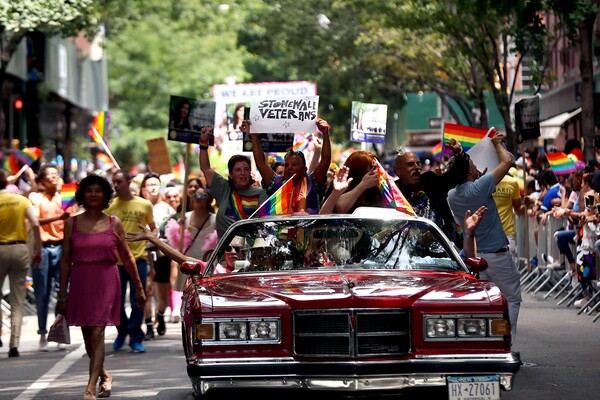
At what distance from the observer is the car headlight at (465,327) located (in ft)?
27.9

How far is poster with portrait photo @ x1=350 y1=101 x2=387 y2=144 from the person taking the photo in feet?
72.1

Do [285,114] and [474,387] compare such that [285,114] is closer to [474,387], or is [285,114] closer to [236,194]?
[236,194]

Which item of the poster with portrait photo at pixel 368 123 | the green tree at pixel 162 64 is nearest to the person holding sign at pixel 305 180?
the poster with portrait photo at pixel 368 123

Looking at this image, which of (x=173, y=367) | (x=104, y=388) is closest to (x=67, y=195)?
(x=173, y=367)

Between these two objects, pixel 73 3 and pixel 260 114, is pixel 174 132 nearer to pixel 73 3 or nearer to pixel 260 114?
pixel 260 114

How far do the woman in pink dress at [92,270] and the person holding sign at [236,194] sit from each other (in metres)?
1.70

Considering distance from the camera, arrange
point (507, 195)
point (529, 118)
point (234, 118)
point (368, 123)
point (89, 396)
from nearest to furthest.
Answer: point (89, 396)
point (507, 195)
point (529, 118)
point (368, 123)
point (234, 118)

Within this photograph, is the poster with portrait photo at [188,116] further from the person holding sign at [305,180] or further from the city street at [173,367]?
the person holding sign at [305,180]

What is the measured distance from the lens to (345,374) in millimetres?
8398

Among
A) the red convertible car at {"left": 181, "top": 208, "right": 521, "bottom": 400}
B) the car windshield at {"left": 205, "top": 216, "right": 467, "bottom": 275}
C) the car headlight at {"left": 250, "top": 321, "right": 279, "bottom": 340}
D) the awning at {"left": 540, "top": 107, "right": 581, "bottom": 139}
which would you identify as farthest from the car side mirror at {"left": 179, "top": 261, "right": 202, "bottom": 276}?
the awning at {"left": 540, "top": 107, "right": 581, "bottom": 139}

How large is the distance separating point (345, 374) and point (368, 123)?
1417cm

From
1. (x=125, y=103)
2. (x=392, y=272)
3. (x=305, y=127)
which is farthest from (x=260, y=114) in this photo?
(x=125, y=103)

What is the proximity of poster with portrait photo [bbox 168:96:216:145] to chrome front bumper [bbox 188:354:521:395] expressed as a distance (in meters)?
8.61

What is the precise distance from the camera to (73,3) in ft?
80.3
